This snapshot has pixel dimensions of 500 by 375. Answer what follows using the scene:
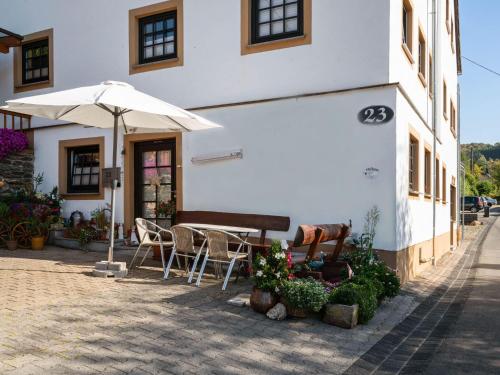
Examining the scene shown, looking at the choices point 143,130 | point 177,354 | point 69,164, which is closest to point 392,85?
point 143,130

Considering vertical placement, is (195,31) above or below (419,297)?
above

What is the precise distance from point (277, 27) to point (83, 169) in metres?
5.67

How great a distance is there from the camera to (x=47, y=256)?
30.5ft

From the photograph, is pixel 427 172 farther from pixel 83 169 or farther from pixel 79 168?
pixel 79 168

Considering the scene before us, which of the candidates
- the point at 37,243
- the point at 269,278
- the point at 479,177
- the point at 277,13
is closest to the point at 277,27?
the point at 277,13

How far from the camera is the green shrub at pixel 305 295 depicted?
547 cm

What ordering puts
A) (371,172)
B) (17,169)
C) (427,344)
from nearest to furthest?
(427,344) < (371,172) < (17,169)

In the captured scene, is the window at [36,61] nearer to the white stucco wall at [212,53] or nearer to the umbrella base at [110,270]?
the white stucco wall at [212,53]

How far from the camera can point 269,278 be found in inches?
225

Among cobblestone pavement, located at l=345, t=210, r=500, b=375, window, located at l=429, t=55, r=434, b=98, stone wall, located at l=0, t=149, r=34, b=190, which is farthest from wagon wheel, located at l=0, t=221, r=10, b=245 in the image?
window, located at l=429, t=55, r=434, b=98

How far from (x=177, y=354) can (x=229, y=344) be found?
22.9 inches

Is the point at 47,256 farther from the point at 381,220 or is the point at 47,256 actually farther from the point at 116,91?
the point at 381,220

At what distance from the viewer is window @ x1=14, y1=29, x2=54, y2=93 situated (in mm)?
12250

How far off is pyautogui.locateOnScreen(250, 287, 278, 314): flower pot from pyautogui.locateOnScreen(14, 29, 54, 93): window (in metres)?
8.93
